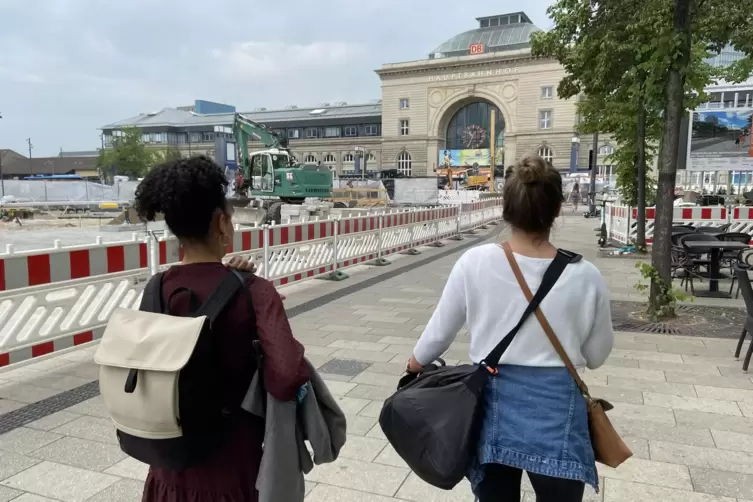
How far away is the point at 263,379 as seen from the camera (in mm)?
1715

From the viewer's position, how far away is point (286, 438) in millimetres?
1711

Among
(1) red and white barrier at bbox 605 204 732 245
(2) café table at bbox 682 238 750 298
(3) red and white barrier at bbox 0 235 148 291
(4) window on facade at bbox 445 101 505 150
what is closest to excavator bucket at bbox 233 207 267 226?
(1) red and white barrier at bbox 605 204 732 245

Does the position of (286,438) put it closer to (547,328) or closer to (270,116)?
(547,328)

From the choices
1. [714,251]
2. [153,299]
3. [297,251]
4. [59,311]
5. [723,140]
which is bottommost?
[59,311]

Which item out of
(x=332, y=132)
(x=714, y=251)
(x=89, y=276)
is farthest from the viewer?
(x=332, y=132)

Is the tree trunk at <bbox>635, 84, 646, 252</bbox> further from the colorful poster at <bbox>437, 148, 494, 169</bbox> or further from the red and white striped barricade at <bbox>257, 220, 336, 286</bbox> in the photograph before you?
the colorful poster at <bbox>437, 148, 494, 169</bbox>

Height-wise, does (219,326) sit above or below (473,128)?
below

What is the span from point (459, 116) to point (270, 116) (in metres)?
37.5

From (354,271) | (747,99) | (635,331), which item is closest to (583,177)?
(747,99)

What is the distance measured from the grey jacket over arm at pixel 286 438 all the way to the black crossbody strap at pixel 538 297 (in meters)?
0.58

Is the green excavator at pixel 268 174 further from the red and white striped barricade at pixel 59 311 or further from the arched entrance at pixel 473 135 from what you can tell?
the arched entrance at pixel 473 135

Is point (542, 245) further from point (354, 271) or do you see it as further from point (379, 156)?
point (379, 156)

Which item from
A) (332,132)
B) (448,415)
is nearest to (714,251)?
(448,415)

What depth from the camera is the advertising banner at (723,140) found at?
14664 mm
